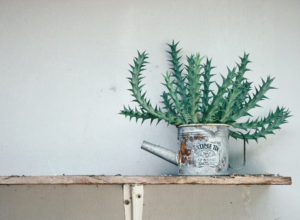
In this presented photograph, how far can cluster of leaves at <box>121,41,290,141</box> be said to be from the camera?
1122 millimetres

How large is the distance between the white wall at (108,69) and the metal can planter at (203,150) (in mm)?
167

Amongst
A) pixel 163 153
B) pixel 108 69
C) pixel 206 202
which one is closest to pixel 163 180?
pixel 163 153

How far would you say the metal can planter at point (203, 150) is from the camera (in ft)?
3.60

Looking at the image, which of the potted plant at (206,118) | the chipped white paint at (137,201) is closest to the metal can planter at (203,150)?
the potted plant at (206,118)

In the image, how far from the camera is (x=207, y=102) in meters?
1.17

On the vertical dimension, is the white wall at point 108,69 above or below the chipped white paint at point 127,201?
above

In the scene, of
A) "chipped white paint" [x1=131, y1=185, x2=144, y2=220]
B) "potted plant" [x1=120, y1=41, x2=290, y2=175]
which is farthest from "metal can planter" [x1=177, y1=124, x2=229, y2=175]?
"chipped white paint" [x1=131, y1=185, x2=144, y2=220]

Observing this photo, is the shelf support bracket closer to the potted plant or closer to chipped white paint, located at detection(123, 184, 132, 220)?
chipped white paint, located at detection(123, 184, 132, 220)

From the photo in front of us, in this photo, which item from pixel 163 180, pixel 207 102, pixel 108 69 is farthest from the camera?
pixel 108 69

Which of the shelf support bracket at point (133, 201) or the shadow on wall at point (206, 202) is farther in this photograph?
the shadow on wall at point (206, 202)

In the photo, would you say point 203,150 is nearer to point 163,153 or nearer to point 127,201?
point 163,153

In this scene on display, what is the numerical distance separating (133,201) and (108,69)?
→ 1.29 ft

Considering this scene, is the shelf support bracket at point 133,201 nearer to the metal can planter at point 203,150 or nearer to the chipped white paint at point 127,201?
the chipped white paint at point 127,201

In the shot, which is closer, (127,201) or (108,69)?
(127,201)
